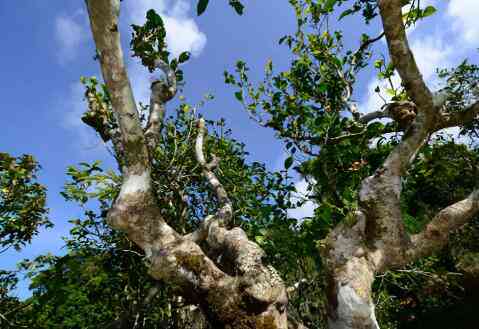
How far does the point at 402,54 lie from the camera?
2709 mm

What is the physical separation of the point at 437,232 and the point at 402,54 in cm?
155

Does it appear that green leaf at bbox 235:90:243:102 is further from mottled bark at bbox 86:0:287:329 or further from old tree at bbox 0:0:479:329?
mottled bark at bbox 86:0:287:329

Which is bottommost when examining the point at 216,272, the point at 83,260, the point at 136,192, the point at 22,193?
the point at 216,272

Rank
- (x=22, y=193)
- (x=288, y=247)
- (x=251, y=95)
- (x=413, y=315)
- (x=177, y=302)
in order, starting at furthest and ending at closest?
(x=413, y=315)
(x=22, y=193)
(x=251, y=95)
(x=177, y=302)
(x=288, y=247)

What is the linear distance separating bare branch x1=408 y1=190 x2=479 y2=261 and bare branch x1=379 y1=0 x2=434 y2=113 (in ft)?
3.10

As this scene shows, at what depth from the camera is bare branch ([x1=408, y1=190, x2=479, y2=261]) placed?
9.16ft

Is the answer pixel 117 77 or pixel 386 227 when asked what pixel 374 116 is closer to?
pixel 386 227

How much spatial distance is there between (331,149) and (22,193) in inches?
255

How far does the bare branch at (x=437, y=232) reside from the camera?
9.16ft

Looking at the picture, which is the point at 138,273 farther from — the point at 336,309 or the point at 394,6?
the point at 394,6

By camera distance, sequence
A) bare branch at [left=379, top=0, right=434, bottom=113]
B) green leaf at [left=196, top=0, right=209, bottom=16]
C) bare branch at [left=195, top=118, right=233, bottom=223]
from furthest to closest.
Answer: bare branch at [left=195, top=118, right=233, bottom=223]
bare branch at [left=379, top=0, right=434, bottom=113]
green leaf at [left=196, top=0, right=209, bottom=16]

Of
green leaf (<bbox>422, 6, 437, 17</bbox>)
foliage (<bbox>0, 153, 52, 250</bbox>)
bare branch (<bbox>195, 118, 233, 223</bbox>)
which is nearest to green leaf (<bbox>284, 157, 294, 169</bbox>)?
bare branch (<bbox>195, 118, 233, 223</bbox>)

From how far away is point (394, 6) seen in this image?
2.49 m

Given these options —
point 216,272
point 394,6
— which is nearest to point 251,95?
point 394,6
